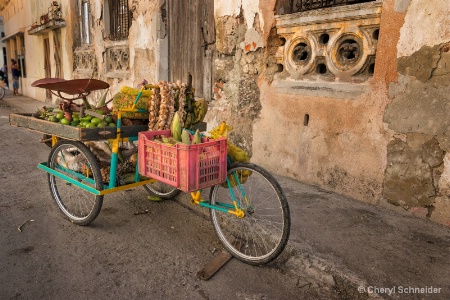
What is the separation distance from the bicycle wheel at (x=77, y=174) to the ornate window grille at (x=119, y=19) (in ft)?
19.8

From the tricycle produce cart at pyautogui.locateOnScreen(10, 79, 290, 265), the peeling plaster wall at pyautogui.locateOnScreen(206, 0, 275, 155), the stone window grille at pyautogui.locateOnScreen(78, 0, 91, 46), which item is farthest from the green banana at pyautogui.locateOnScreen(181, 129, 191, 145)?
the stone window grille at pyautogui.locateOnScreen(78, 0, 91, 46)

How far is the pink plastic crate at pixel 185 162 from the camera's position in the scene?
8.14 feet

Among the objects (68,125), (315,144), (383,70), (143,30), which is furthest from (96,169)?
(143,30)

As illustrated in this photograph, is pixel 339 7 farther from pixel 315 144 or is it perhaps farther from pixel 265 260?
pixel 265 260

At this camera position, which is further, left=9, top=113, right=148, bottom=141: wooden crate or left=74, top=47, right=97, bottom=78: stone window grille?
left=74, top=47, right=97, bottom=78: stone window grille

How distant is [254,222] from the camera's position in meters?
3.21

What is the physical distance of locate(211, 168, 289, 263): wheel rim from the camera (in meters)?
2.72

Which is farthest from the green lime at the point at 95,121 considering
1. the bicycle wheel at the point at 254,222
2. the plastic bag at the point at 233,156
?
the bicycle wheel at the point at 254,222

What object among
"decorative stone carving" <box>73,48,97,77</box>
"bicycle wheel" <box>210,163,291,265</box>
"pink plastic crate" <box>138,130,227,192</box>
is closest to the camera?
"pink plastic crate" <box>138,130,227,192</box>

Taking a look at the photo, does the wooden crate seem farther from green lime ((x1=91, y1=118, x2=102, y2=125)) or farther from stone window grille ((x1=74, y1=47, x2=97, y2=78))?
stone window grille ((x1=74, y1=47, x2=97, y2=78))

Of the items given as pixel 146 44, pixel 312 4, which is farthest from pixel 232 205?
pixel 146 44

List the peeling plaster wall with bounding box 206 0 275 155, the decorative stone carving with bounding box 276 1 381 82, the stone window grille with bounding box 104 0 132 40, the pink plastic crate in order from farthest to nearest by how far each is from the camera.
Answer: the stone window grille with bounding box 104 0 132 40 < the peeling plaster wall with bounding box 206 0 275 155 < the decorative stone carving with bounding box 276 1 381 82 < the pink plastic crate

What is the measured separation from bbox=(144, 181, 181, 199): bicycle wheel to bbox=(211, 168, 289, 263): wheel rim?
0.70 metres

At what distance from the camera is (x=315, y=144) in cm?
422
